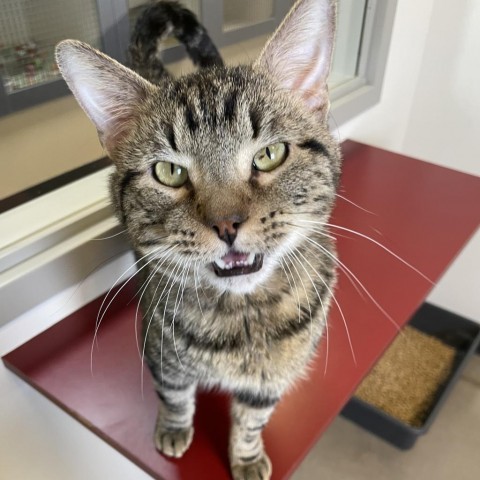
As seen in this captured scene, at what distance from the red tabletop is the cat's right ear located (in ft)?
1.21

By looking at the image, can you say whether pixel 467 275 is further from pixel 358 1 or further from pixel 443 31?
pixel 358 1

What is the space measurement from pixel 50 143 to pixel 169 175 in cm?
48

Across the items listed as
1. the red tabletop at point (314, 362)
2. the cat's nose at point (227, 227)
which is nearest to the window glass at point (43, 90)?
the red tabletop at point (314, 362)

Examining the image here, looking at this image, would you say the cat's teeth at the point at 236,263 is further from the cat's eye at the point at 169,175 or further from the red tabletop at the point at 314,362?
the red tabletop at the point at 314,362

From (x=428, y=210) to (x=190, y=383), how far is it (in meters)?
0.71

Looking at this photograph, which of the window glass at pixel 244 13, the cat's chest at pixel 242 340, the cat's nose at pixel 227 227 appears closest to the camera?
Result: the cat's nose at pixel 227 227

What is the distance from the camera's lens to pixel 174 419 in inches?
27.5

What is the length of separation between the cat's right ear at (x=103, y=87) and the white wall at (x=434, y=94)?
0.82 m

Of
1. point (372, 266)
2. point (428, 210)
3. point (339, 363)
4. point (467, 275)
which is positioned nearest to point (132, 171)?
point (339, 363)

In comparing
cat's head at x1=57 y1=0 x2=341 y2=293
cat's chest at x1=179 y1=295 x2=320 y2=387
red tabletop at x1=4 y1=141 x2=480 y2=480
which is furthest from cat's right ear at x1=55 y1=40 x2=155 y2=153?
red tabletop at x1=4 y1=141 x2=480 y2=480

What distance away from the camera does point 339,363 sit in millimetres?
794

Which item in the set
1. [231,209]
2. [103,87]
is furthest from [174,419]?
[103,87]

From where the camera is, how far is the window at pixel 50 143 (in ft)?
2.55

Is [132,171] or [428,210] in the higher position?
[132,171]
